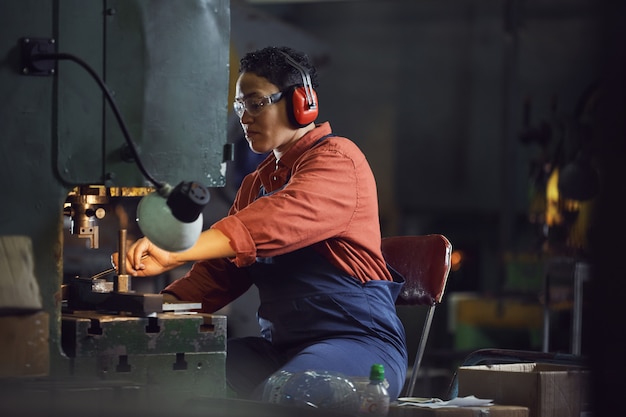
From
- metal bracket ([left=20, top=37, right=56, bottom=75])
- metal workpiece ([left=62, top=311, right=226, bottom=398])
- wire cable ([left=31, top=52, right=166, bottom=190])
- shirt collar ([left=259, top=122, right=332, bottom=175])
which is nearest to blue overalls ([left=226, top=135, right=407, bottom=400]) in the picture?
shirt collar ([left=259, top=122, right=332, bottom=175])

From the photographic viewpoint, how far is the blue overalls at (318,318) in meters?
2.45

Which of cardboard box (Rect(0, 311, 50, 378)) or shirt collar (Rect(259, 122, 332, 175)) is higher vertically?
shirt collar (Rect(259, 122, 332, 175))

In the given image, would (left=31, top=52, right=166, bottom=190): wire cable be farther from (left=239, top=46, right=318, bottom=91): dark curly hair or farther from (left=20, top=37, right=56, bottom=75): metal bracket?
(left=239, top=46, right=318, bottom=91): dark curly hair

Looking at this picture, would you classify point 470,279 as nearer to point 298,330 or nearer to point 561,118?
point 561,118

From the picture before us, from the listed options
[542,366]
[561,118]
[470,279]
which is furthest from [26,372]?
[470,279]

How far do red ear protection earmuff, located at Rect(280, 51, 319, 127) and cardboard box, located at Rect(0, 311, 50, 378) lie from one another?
863 mm

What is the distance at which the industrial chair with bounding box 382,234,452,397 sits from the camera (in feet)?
8.64

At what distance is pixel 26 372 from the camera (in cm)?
186

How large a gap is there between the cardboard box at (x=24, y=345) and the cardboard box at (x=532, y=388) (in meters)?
0.98

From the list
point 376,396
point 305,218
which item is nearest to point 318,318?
point 305,218

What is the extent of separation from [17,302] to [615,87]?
1286 millimetres

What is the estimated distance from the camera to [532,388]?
90.0 inches

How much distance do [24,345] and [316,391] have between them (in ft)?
1.88

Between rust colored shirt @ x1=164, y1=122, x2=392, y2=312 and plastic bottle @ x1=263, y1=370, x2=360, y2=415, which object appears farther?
rust colored shirt @ x1=164, y1=122, x2=392, y2=312
